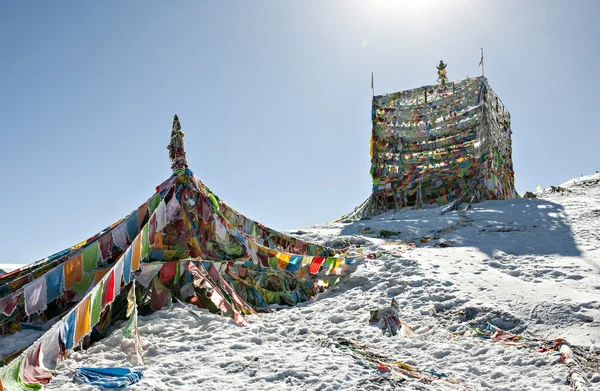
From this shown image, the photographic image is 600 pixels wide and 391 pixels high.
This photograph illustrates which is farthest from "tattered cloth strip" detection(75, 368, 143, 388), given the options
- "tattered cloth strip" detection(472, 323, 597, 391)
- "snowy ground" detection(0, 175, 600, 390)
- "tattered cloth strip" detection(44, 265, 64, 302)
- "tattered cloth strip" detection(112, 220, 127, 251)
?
"tattered cloth strip" detection(472, 323, 597, 391)

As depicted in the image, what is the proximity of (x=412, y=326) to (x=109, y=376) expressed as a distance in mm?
2622

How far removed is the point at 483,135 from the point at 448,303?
11016 mm

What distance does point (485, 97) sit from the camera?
14.8 m

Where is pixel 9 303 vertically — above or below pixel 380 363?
above

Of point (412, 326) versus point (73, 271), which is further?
point (73, 271)

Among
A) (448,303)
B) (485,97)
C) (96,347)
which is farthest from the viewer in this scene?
(485,97)

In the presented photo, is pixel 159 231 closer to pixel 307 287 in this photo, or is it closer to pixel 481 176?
pixel 307 287

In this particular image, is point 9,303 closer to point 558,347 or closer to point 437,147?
point 558,347

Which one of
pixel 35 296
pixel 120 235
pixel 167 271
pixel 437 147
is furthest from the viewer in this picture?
pixel 437 147

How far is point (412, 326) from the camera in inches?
171

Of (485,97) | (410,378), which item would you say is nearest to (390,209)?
(485,97)

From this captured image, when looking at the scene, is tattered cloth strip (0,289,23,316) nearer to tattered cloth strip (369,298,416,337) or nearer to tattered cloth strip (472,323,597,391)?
tattered cloth strip (369,298,416,337)

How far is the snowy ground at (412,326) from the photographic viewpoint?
321 centimetres

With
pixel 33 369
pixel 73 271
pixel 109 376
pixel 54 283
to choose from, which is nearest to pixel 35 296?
pixel 54 283
